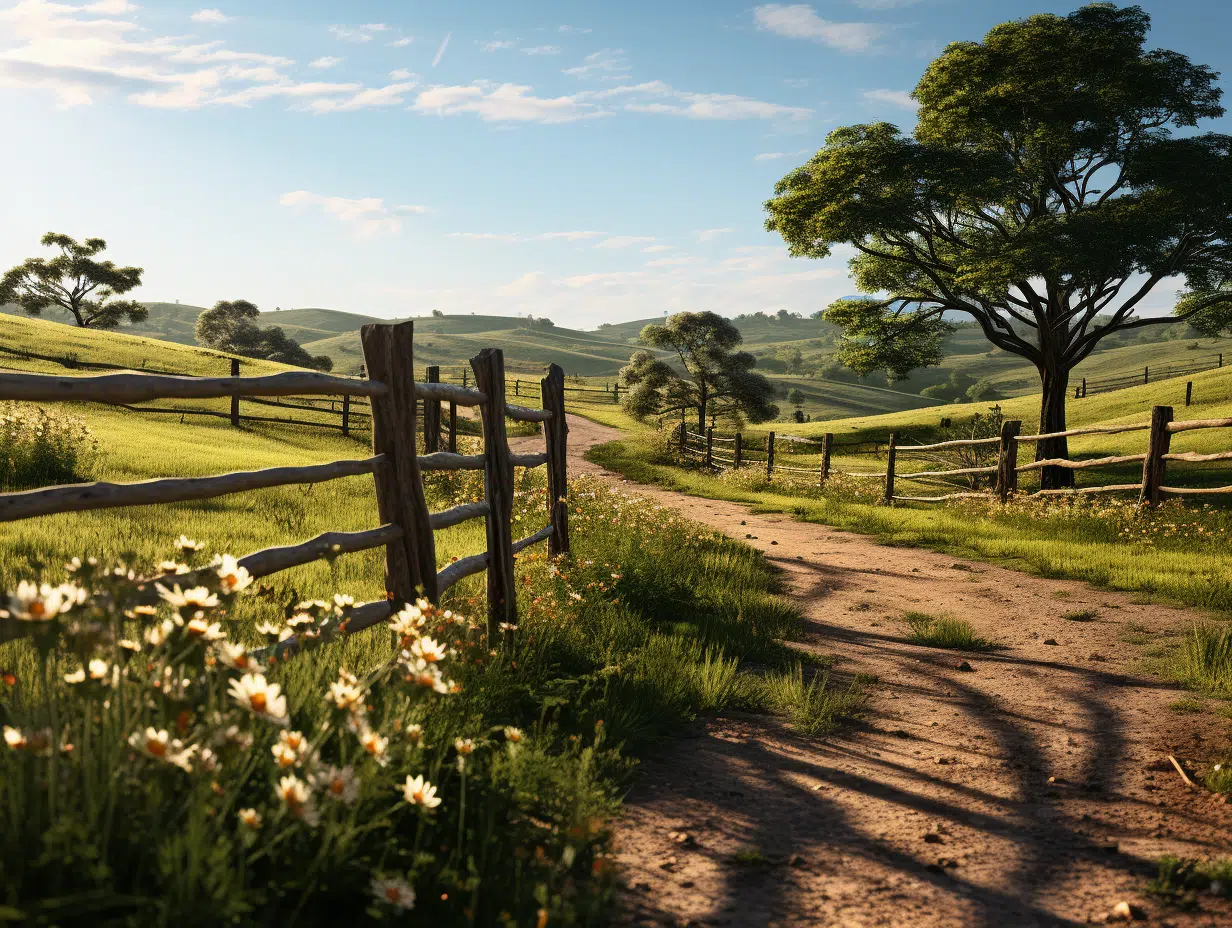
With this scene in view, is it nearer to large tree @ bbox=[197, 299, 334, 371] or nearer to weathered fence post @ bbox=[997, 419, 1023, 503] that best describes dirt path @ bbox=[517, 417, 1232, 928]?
weathered fence post @ bbox=[997, 419, 1023, 503]

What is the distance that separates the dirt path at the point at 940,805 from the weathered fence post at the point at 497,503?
1.73 m

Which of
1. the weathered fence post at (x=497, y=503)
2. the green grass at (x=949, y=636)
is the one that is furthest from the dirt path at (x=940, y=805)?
the weathered fence post at (x=497, y=503)

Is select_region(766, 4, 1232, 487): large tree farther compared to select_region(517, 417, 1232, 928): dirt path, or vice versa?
select_region(766, 4, 1232, 487): large tree

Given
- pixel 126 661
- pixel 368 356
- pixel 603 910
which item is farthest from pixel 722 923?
pixel 368 356

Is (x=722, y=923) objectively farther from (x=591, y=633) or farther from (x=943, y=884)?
(x=591, y=633)

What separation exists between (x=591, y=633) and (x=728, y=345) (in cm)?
3018

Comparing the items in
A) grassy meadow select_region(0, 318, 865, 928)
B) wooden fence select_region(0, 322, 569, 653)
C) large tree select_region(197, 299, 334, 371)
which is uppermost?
large tree select_region(197, 299, 334, 371)

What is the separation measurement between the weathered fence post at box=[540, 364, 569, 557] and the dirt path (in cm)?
268

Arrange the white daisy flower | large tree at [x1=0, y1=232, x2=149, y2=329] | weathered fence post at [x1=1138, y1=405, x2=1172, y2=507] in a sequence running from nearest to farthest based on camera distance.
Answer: the white daisy flower → weathered fence post at [x1=1138, y1=405, x2=1172, y2=507] → large tree at [x1=0, y1=232, x2=149, y2=329]

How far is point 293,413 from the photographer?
32.3 meters

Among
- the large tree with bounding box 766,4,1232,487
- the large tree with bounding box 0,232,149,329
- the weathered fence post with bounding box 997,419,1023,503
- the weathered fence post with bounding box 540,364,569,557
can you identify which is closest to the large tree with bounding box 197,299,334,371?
the large tree with bounding box 0,232,149,329

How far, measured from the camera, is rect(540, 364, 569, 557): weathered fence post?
806cm

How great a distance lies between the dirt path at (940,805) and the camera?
294cm

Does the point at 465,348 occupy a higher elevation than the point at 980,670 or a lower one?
higher
